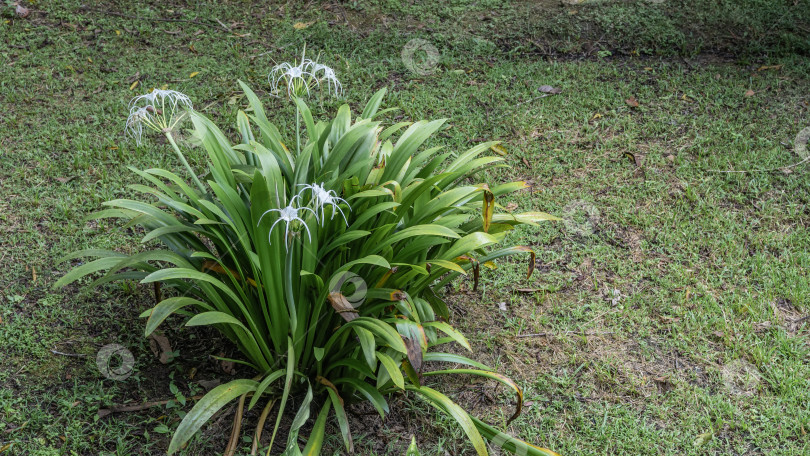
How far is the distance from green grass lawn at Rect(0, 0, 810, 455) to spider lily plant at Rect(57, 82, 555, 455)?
0.24m

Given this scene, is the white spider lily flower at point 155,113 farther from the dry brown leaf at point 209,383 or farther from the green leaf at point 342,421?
the green leaf at point 342,421

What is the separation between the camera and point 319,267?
2.54 meters

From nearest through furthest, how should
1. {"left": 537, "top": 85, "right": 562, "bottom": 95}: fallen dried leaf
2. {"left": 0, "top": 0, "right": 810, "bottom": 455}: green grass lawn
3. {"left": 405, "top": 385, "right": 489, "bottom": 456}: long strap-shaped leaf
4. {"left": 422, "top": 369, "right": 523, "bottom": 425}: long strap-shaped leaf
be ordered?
{"left": 405, "top": 385, "right": 489, "bottom": 456}: long strap-shaped leaf < {"left": 422, "top": 369, "right": 523, "bottom": 425}: long strap-shaped leaf < {"left": 0, "top": 0, "right": 810, "bottom": 455}: green grass lawn < {"left": 537, "top": 85, "right": 562, "bottom": 95}: fallen dried leaf

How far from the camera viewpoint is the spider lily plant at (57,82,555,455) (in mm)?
2279

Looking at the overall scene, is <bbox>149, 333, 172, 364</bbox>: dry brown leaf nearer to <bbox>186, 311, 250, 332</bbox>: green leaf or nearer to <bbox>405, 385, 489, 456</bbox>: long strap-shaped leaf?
Result: <bbox>186, 311, 250, 332</bbox>: green leaf

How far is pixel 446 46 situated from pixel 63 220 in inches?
120

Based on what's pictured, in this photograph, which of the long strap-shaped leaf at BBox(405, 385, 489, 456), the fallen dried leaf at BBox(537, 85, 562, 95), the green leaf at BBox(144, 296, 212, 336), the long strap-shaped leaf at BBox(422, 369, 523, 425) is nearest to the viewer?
the green leaf at BBox(144, 296, 212, 336)

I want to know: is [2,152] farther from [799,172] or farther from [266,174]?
[799,172]

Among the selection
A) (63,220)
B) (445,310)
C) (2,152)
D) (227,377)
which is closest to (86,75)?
(2,152)

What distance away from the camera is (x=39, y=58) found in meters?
5.01

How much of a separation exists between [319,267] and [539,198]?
173 centimetres

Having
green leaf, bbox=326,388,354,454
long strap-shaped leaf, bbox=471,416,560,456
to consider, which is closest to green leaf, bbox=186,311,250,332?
green leaf, bbox=326,388,354,454

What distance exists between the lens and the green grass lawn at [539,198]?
266cm

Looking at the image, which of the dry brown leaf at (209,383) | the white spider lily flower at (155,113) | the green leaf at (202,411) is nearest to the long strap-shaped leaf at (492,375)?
the green leaf at (202,411)
